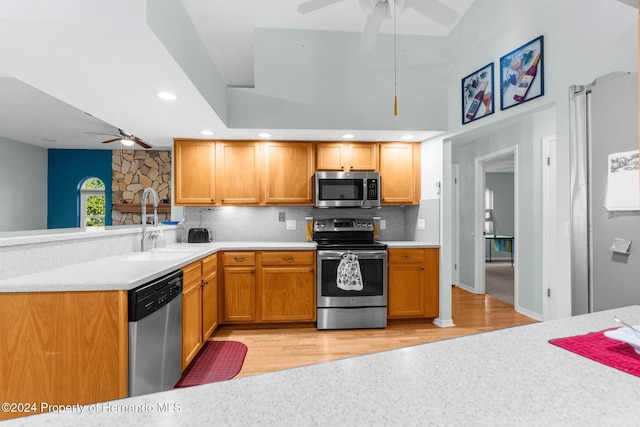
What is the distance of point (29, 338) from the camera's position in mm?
1440

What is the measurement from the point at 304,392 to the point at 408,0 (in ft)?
7.27

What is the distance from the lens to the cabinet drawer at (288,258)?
3234mm

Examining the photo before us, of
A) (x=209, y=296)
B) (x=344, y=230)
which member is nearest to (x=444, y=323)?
(x=344, y=230)

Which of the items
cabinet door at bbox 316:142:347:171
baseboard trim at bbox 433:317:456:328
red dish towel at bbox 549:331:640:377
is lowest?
baseboard trim at bbox 433:317:456:328

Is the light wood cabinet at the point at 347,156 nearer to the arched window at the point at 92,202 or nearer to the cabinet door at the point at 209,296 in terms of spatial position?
the cabinet door at the point at 209,296

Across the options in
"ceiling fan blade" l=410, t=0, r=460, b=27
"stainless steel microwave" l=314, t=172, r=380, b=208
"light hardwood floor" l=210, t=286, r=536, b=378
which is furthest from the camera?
"stainless steel microwave" l=314, t=172, r=380, b=208

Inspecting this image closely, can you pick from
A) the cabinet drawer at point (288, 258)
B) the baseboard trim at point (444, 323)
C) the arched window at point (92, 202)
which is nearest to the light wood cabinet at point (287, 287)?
the cabinet drawer at point (288, 258)

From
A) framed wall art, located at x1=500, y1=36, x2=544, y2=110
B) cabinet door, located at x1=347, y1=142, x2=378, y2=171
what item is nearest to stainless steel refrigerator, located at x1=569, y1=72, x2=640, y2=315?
framed wall art, located at x1=500, y1=36, x2=544, y2=110

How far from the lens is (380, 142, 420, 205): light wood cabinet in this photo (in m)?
3.65

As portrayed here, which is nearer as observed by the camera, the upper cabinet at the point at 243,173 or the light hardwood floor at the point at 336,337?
the light hardwood floor at the point at 336,337

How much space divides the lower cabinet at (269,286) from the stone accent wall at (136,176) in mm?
4488

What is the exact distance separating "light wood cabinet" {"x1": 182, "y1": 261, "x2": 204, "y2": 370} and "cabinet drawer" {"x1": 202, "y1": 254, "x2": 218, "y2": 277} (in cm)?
10

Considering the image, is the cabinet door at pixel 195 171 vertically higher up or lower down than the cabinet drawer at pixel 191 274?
higher up

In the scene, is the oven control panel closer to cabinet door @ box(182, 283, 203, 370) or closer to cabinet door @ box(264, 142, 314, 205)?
cabinet door @ box(264, 142, 314, 205)
